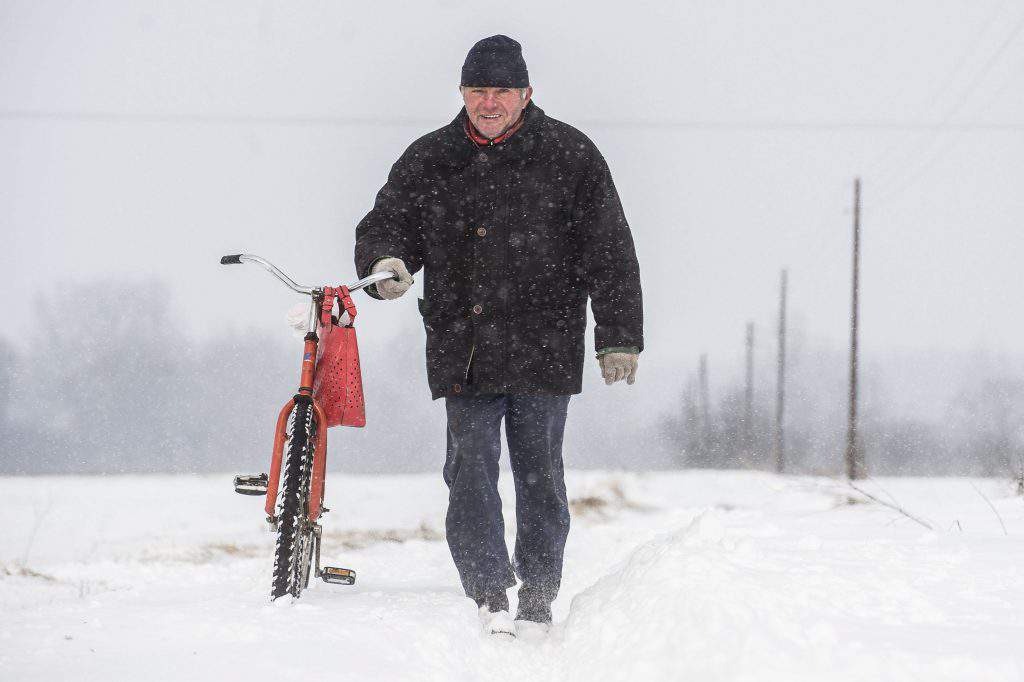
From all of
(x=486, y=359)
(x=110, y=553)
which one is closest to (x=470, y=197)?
(x=486, y=359)

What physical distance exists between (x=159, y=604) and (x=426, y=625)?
95 centimetres

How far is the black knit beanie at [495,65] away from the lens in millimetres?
3443

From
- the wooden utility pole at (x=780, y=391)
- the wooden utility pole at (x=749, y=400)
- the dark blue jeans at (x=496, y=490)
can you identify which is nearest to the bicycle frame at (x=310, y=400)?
the dark blue jeans at (x=496, y=490)

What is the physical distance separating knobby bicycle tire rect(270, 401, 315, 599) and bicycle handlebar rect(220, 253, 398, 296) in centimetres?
40

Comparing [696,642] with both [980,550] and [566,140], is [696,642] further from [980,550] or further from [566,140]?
[566,140]

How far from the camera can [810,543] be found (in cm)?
372

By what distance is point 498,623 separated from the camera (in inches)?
128

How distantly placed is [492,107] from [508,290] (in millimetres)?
696

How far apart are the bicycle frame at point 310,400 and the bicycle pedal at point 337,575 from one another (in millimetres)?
215

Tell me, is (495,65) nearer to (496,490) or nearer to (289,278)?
(289,278)

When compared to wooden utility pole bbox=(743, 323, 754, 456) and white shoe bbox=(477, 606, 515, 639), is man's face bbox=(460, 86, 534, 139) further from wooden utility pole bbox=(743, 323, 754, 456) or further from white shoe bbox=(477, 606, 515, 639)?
wooden utility pole bbox=(743, 323, 754, 456)

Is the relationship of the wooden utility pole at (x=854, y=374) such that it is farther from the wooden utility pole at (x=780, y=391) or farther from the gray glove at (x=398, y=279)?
the gray glove at (x=398, y=279)

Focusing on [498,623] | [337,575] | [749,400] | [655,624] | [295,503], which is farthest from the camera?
[749,400]

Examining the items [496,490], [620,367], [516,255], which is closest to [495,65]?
[516,255]
